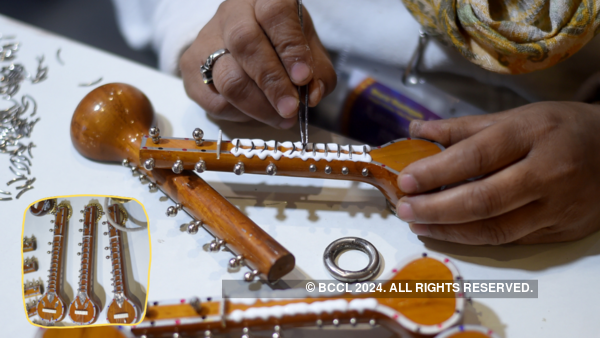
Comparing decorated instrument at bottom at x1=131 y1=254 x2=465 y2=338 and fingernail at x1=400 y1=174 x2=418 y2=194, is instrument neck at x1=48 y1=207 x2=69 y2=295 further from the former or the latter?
fingernail at x1=400 y1=174 x2=418 y2=194

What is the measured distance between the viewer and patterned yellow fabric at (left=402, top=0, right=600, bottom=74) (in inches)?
20.7

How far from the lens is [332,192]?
0.60 m

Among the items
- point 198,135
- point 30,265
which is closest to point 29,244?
point 30,265

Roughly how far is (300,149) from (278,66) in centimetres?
11

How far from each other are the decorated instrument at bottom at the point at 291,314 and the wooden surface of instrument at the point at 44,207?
0.19 m

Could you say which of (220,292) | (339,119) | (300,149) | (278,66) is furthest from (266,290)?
(339,119)

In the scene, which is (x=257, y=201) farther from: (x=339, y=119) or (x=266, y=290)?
(x=339, y=119)

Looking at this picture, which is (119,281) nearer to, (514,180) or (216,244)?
(216,244)

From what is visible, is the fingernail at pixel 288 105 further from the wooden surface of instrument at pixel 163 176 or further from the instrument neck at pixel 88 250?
the instrument neck at pixel 88 250

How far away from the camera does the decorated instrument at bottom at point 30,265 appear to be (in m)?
0.48

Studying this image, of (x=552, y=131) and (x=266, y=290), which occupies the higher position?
(x=552, y=131)

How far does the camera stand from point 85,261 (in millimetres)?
467

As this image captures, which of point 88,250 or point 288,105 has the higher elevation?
point 288,105

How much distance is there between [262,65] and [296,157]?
0.13 metres
